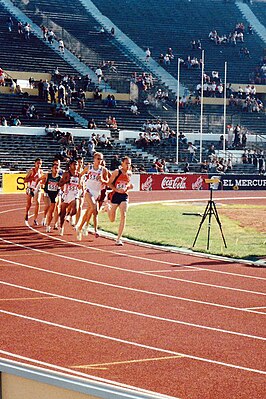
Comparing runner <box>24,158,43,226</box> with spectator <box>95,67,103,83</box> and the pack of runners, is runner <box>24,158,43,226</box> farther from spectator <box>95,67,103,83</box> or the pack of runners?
spectator <box>95,67,103,83</box>

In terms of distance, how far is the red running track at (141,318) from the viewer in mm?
7059

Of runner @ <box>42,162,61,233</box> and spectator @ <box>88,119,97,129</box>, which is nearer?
runner @ <box>42,162,61,233</box>

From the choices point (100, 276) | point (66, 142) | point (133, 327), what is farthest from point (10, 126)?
point (133, 327)

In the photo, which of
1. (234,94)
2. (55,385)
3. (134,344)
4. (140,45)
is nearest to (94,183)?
(134,344)

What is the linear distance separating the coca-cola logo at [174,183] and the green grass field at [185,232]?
14.0 metres

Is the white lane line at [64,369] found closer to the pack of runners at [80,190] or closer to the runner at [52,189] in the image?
the pack of runners at [80,190]

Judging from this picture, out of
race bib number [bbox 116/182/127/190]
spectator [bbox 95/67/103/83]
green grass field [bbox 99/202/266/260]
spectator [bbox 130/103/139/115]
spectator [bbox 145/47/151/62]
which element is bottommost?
green grass field [bbox 99/202/266/260]

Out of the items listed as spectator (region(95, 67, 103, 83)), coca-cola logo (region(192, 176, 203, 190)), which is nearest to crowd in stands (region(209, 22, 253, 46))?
spectator (region(95, 67, 103, 83))

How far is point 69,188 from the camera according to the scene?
19.5 metres

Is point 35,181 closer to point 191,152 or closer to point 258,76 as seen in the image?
point 191,152

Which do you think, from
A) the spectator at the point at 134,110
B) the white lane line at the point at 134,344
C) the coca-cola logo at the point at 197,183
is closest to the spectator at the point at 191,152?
the coca-cola logo at the point at 197,183

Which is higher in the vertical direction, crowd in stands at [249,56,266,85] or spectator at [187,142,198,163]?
crowd in stands at [249,56,266,85]

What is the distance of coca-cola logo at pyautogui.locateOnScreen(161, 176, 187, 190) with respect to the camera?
142 ft

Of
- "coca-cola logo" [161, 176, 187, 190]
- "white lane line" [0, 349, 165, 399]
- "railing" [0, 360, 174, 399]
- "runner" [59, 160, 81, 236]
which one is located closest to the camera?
"railing" [0, 360, 174, 399]
